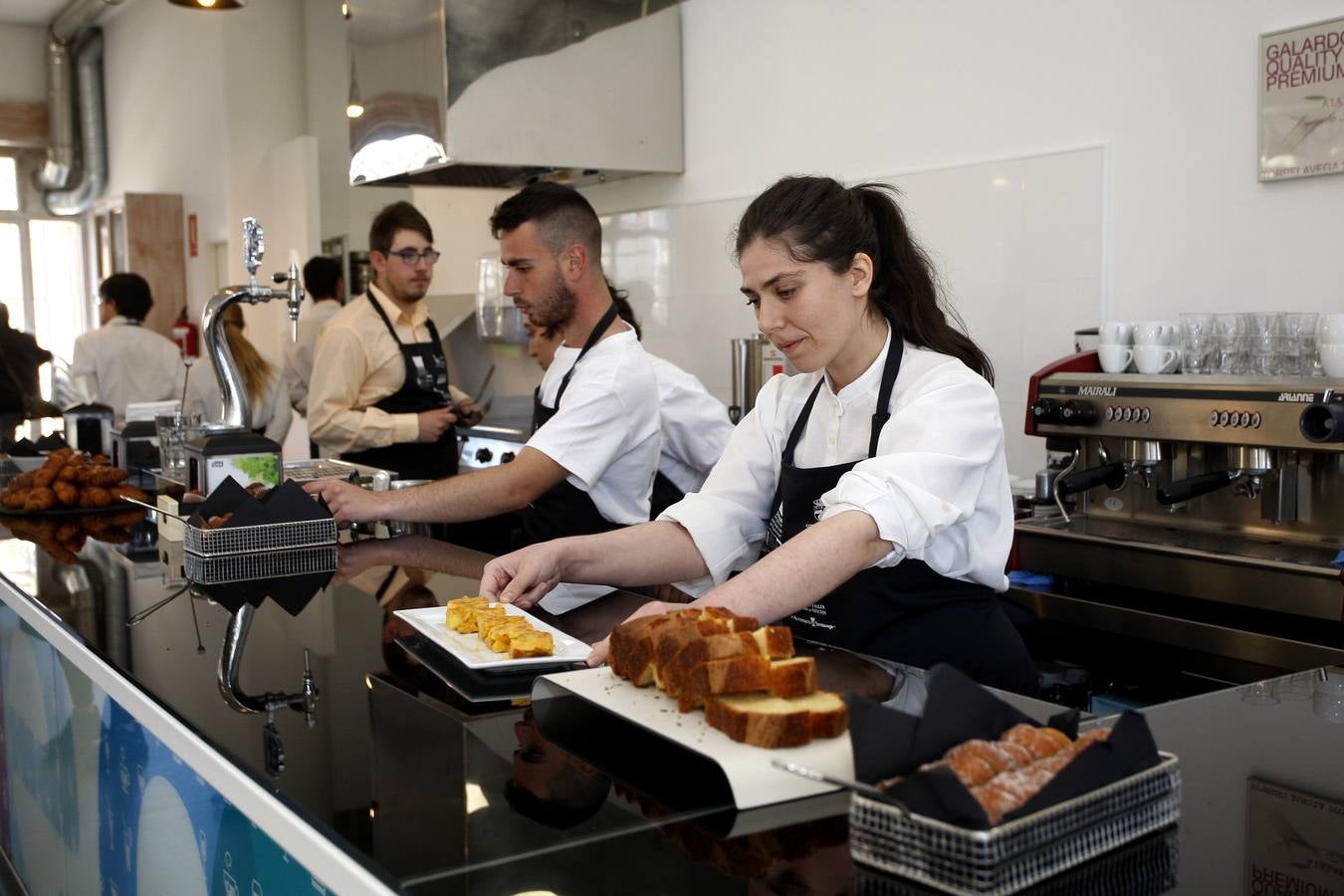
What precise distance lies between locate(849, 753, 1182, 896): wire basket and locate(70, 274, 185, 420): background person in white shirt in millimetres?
6092

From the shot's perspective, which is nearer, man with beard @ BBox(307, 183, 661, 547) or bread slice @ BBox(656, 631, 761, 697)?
bread slice @ BBox(656, 631, 761, 697)

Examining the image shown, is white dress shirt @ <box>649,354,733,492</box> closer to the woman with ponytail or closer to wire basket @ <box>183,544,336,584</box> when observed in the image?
wire basket @ <box>183,544,336,584</box>

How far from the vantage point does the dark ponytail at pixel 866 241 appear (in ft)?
6.22

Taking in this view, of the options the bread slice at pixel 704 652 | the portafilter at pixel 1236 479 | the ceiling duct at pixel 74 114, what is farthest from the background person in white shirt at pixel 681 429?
the ceiling duct at pixel 74 114

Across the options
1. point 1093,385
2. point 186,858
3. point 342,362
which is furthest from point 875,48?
point 186,858

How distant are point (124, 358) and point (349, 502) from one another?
442cm

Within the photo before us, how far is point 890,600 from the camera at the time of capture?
190 centimetres

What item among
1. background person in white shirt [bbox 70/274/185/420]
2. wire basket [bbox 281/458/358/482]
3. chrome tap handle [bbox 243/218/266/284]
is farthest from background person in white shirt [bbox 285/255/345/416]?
chrome tap handle [bbox 243/218/266/284]

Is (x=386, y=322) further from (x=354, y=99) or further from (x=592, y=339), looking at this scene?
(x=592, y=339)

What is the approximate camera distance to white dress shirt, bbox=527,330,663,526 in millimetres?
2723

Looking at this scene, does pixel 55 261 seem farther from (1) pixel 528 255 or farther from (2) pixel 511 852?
(2) pixel 511 852

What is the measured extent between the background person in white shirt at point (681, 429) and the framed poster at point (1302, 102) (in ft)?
4.63

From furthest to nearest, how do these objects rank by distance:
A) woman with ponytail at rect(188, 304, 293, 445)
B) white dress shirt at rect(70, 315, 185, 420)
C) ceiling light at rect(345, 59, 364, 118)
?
white dress shirt at rect(70, 315, 185, 420)
woman with ponytail at rect(188, 304, 293, 445)
ceiling light at rect(345, 59, 364, 118)

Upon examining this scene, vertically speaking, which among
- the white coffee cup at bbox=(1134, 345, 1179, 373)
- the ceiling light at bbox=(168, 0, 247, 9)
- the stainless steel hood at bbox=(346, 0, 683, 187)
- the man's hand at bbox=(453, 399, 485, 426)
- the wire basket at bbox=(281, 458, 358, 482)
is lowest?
the wire basket at bbox=(281, 458, 358, 482)
